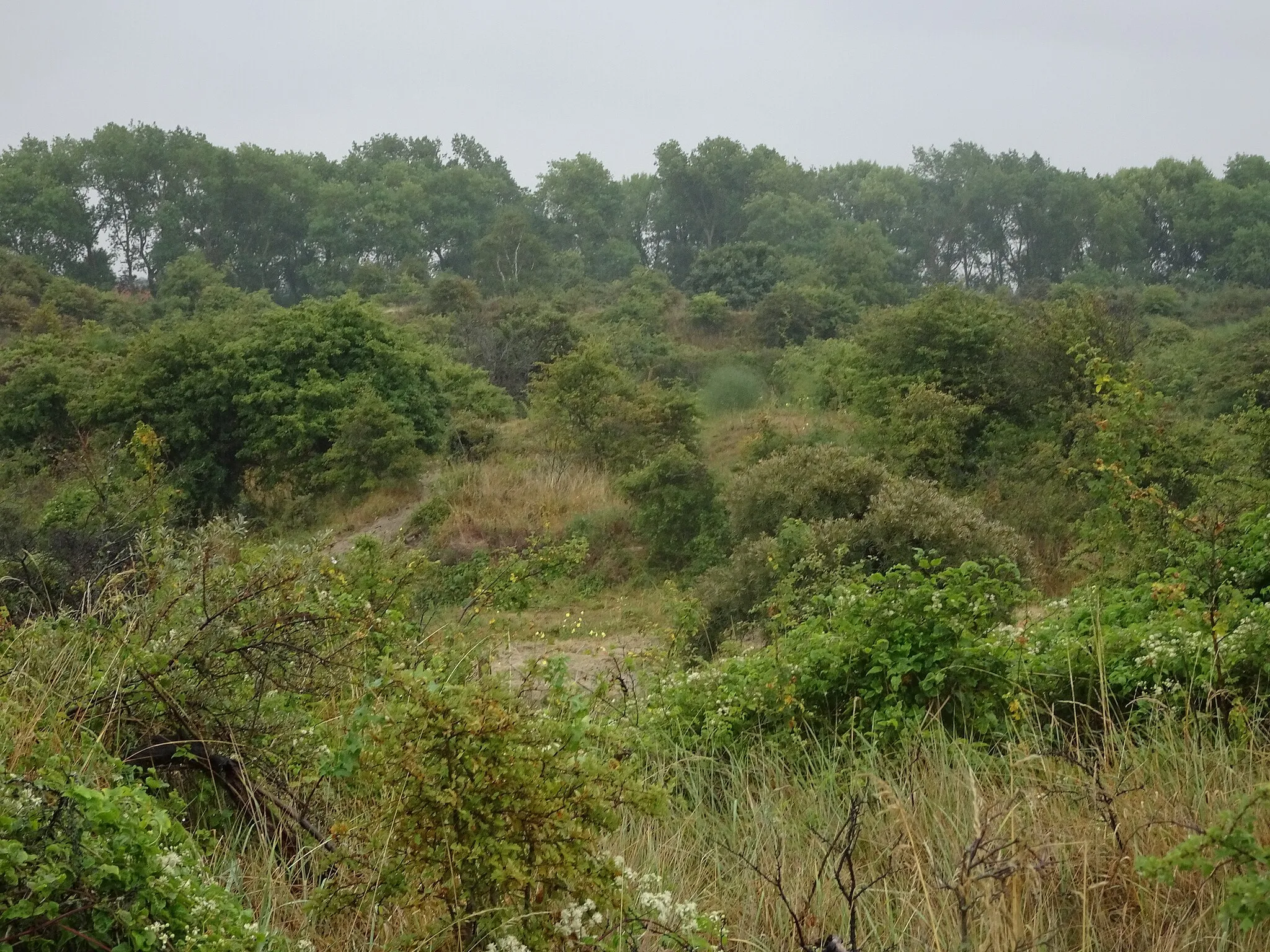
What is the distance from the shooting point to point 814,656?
4.98m

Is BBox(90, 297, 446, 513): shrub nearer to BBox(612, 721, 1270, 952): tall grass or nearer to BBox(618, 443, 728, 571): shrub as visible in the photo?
BBox(618, 443, 728, 571): shrub

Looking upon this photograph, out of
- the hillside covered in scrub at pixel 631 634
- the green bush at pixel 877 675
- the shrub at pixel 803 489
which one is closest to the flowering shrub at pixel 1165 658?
the hillside covered in scrub at pixel 631 634

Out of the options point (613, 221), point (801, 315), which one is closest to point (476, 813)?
point (801, 315)

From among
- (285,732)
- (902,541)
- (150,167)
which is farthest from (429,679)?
(150,167)

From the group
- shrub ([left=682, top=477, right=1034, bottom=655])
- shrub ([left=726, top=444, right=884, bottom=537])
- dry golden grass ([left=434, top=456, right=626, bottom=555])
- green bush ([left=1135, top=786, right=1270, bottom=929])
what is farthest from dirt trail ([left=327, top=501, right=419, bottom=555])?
green bush ([left=1135, top=786, right=1270, bottom=929])

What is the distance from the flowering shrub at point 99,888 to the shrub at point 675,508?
12.4 metres

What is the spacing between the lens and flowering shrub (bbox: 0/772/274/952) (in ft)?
7.13

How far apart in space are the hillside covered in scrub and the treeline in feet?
55.4

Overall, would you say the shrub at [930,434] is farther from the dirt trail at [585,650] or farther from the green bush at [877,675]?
the green bush at [877,675]

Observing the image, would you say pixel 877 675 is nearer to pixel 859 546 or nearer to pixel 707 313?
pixel 859 546

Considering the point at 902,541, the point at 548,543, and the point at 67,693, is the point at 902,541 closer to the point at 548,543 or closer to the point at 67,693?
the point at 548,543

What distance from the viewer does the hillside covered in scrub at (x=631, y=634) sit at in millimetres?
2373

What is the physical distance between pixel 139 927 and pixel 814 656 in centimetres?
325

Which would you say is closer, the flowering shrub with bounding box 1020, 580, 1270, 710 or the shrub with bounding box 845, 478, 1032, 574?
the flowering shrub with bounding box 1020, 580, 1270, 710
